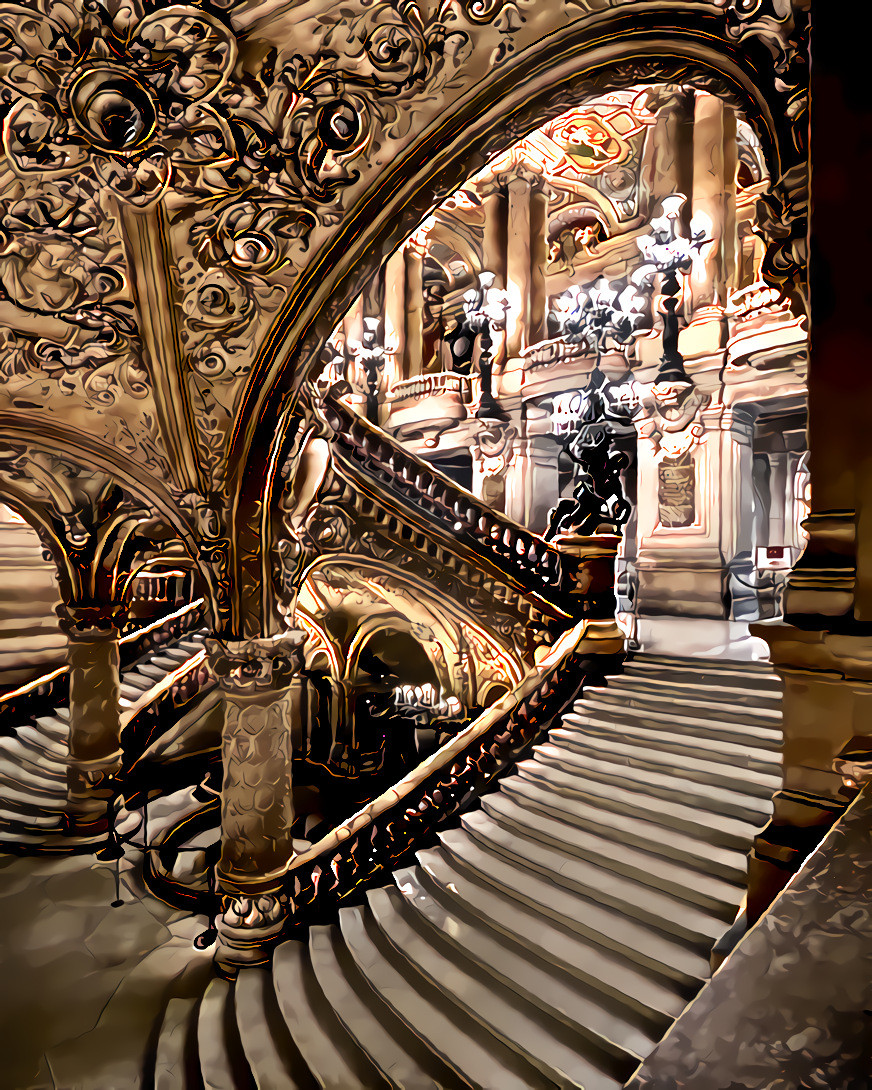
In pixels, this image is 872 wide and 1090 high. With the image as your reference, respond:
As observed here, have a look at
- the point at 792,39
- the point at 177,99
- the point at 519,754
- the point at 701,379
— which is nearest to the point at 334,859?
the point at 519,754

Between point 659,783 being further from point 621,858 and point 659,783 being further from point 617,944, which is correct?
point 617,944

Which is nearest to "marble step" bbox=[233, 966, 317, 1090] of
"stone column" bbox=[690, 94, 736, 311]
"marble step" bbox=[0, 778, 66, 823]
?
"marble step" bbox=[0, 778, 66, 823]

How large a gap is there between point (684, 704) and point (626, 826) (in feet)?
5.92

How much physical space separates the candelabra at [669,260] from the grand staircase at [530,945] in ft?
19.1

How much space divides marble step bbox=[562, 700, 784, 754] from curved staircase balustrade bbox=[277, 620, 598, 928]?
11.7 inches

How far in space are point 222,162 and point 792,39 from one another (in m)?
2.36

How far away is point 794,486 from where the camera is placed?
16.4 m

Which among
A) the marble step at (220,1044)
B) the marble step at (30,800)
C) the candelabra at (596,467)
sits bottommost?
the marble step at (30,800)

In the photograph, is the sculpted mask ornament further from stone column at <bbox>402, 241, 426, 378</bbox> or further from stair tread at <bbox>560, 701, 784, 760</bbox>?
stone column at <bbox>402, 241, 426, 378</bbox>

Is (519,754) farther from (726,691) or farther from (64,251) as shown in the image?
(64,251)

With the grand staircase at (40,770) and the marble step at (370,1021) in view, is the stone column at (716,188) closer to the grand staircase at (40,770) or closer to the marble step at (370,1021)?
the grand staircase at (40,770)

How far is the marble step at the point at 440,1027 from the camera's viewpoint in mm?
2887

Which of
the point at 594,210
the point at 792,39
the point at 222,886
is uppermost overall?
the point at 594,210

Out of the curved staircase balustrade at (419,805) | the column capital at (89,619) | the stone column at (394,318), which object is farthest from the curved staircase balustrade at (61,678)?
the stone column at (394,318)
